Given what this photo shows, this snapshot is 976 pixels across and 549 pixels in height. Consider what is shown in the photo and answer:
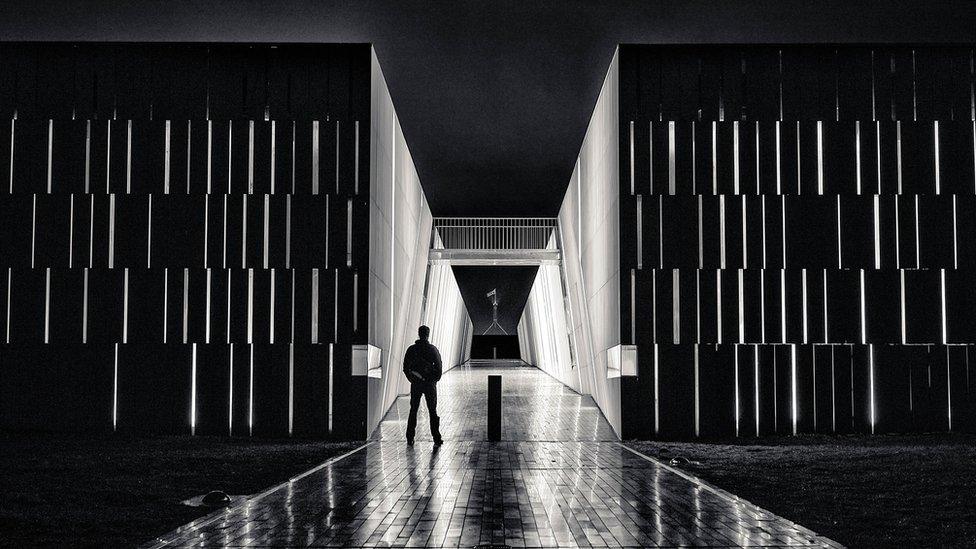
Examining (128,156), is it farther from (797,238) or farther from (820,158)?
(820,158)

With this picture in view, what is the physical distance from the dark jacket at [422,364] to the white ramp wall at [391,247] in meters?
1.89

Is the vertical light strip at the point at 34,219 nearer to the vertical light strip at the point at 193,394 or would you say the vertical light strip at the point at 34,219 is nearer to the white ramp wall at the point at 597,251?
the vertical light strip at the point at 193,394

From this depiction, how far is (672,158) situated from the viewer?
43.1 ft

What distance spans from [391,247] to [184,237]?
4232 millimetres

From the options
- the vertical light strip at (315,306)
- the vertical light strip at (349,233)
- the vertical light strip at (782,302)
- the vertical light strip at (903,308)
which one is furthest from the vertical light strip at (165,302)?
the vertical light strip at (903,308)

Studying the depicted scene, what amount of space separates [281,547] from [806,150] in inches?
401

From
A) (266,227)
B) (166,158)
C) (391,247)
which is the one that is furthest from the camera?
(391,247)

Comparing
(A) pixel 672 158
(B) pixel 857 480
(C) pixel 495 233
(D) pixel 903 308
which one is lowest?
(B) pixel 857 480

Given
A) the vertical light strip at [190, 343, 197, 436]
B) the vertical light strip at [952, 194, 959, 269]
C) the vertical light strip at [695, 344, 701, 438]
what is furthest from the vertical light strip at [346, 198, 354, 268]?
the vertical light strip at [952, 194, 959, 269]

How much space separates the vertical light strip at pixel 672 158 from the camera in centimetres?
1312

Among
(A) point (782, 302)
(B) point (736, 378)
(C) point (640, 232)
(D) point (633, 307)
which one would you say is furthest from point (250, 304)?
(A) point (782, 302)

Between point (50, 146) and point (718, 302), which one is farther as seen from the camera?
point (50, 146)

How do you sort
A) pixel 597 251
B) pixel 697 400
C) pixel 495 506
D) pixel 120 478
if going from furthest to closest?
pixel 597 251 → pixel 697 400 → pixel 120 478 → pixel 495 506

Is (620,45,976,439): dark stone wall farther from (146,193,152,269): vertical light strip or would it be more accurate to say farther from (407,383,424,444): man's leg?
(146,193,152,269): vertical light strip
